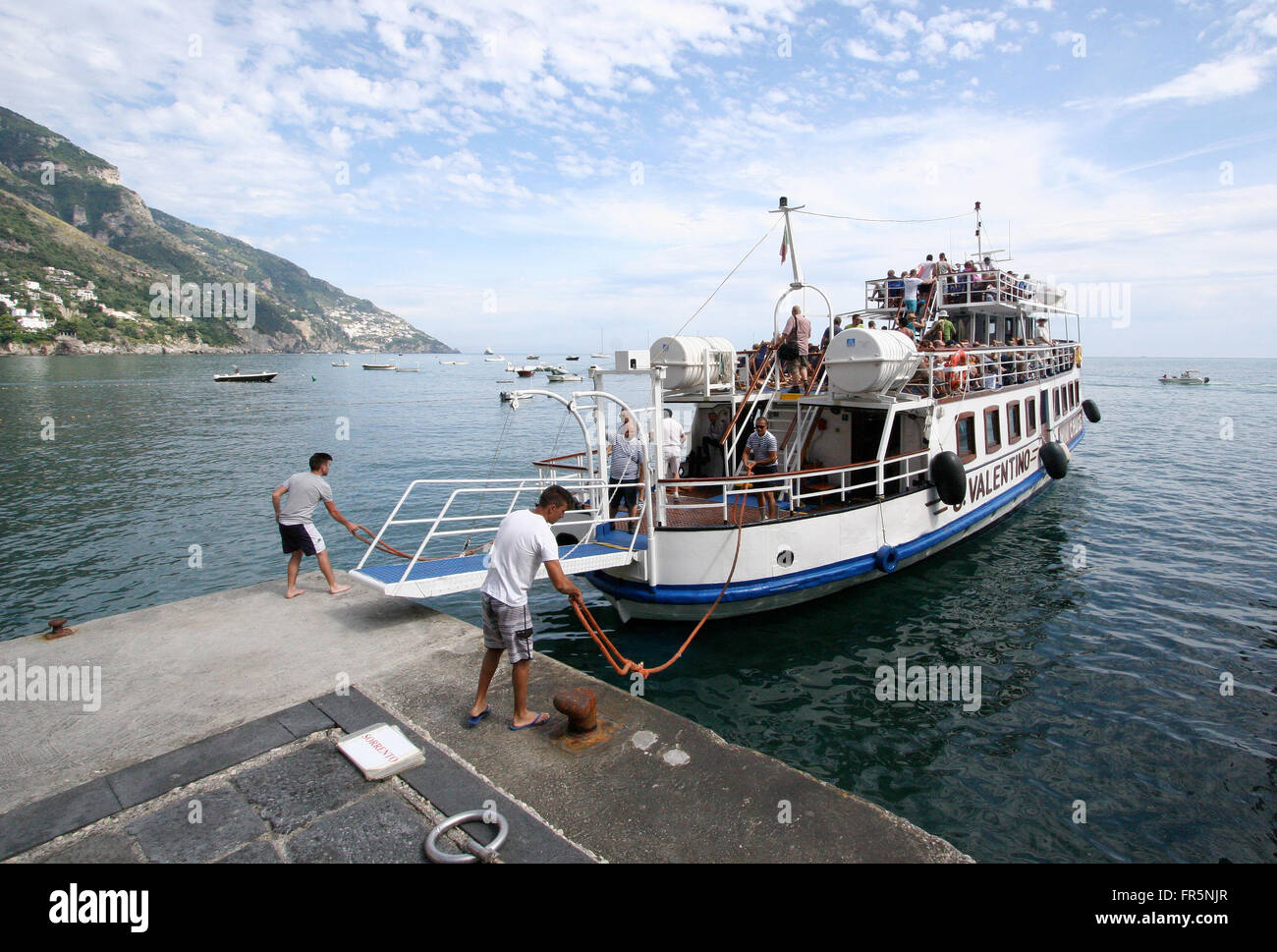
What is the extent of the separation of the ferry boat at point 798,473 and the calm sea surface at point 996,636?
103 cm

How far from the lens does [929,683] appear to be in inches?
345

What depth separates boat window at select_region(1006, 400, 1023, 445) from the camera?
51.3ft

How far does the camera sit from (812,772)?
676 cm

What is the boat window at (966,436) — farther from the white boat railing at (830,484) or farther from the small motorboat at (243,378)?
the small motorboat at (243,378)

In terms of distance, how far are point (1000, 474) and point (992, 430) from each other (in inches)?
42.7

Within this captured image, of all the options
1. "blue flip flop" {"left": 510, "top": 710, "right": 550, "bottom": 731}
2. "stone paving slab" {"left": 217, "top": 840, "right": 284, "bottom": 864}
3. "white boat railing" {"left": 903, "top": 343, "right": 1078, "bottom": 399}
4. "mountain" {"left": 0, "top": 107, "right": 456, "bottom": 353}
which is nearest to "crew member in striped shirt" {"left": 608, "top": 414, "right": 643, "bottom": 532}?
"blue flip flop" {"left": 510, "top": 710, "right": 550, "bottom": 731}

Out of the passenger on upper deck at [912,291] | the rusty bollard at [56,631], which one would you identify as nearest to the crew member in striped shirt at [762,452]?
the passenger on upper deck at [912,291]

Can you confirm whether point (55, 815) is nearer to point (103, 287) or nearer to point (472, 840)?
point (472, 840)

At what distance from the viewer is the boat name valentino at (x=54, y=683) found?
588 centimetres

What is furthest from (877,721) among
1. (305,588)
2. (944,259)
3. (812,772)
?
(944,259)

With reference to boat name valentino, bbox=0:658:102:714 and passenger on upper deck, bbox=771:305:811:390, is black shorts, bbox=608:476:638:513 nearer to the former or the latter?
passenger on upper deck, bbox=771:305:811:390

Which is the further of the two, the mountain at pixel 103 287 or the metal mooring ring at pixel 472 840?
the mountain at pixel 103 287
